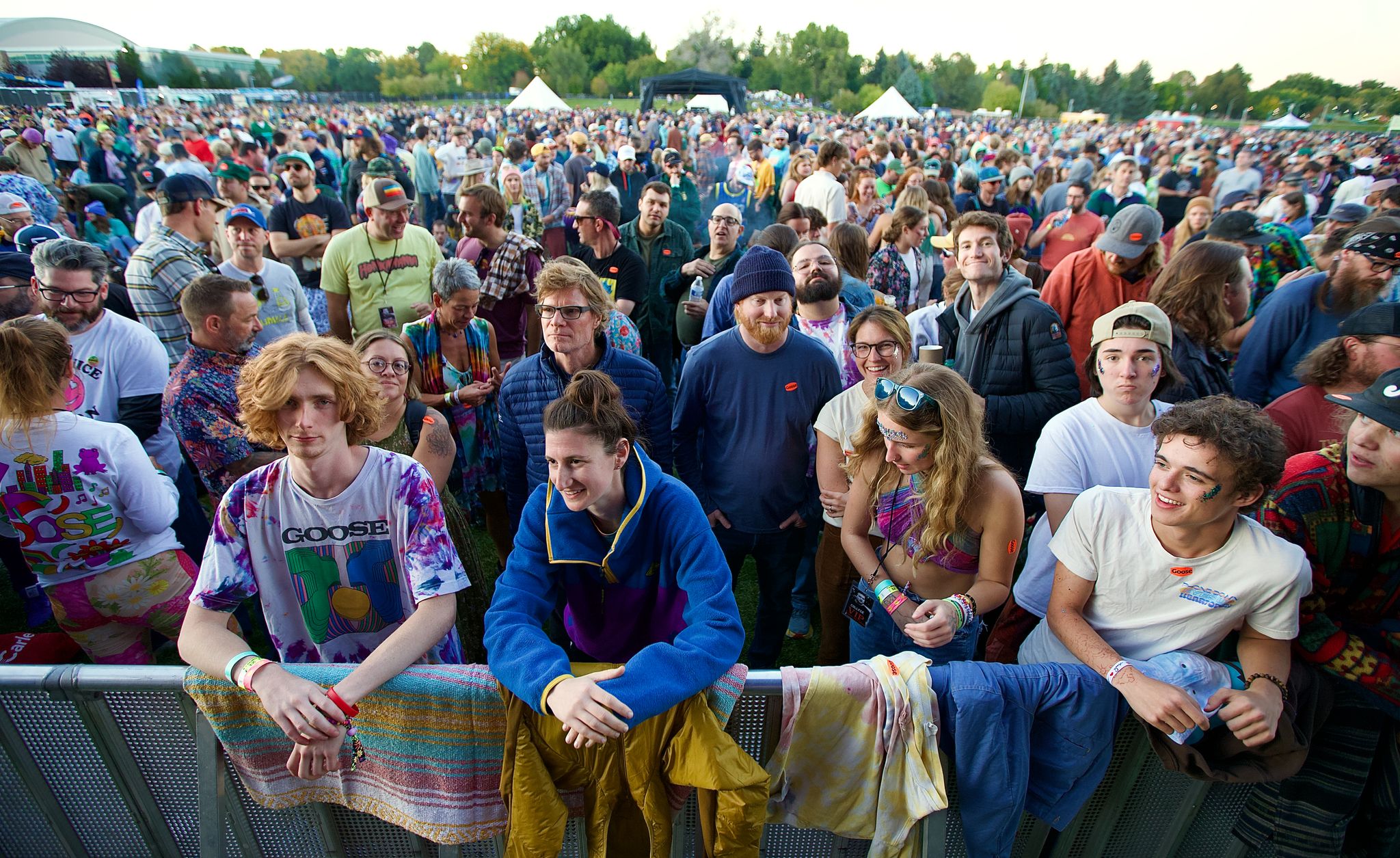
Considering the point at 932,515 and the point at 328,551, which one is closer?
the point at 328,551

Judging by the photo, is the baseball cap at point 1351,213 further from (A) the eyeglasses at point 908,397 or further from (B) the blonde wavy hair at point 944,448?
(A) the eyeglasses at point 908,397

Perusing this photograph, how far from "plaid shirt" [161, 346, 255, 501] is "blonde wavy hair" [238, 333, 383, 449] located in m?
1.06

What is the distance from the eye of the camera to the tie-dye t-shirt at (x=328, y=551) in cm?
205

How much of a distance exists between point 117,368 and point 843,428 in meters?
3.56

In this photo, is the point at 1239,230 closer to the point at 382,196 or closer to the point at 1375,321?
the point at 1375,321

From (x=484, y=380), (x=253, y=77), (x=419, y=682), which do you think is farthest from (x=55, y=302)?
(x=253, y=77)

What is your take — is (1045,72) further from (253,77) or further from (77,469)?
(77,469)

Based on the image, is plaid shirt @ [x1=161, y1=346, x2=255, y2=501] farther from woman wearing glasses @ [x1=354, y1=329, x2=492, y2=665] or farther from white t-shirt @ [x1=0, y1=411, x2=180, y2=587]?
woman wearing glasses @ [x1=354, y1=329, x2=492, y2=665]

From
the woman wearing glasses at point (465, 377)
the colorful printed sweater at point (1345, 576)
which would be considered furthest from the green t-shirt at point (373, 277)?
the colorful printed sweater at point (1345, 576)

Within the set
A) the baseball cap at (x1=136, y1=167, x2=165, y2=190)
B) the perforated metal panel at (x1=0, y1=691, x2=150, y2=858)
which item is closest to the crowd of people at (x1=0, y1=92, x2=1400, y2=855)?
the perforated metal panel at (x1=0, y1=691, x2=150, y2=858)

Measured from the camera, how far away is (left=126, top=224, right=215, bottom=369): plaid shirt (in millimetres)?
4234

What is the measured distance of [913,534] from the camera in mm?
2576

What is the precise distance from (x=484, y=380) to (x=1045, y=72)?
367ft

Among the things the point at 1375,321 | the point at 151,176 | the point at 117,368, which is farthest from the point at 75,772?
the point at 151,176
